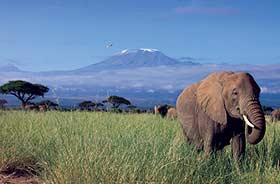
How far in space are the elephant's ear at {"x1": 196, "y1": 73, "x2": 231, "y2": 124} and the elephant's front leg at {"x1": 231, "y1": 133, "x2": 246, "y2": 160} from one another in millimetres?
296

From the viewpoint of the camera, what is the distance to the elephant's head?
22.2 feet

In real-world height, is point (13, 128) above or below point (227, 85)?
below

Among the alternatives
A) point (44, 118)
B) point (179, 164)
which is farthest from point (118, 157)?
point (44, 118)

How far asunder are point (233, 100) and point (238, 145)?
0.61 m

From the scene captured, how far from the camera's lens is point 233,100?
287 inches

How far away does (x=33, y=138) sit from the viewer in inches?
312

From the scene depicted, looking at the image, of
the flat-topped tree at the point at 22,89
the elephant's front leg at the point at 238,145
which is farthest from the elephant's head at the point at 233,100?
the flat-topped tree at the point at 22,89

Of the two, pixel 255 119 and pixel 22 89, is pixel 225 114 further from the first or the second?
pixel 22 89

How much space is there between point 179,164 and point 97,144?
0.91m

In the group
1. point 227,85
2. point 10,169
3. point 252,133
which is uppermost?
point 227,85

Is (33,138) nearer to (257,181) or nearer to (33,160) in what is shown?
(33,160)

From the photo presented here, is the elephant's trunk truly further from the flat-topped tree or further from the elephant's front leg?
the flat-topped tree

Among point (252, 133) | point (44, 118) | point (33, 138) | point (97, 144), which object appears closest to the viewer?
point (97, 144)

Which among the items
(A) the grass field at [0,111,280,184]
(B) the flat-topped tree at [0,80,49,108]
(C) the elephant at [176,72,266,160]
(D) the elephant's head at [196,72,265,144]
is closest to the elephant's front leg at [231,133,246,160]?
(C) the elephant at [176,72,266,160]
